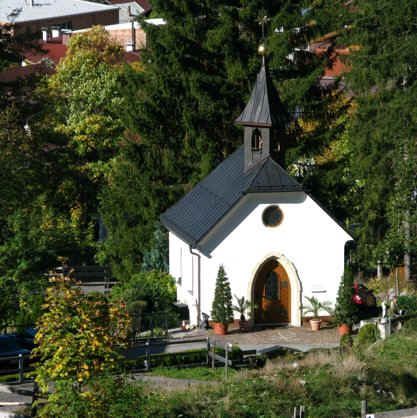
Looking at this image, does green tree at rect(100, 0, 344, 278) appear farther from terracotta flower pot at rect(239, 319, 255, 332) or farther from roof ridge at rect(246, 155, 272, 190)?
terracotta flower pot at rect(239, 319, 255, 332)

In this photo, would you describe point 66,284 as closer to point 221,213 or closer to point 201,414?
point 201,414

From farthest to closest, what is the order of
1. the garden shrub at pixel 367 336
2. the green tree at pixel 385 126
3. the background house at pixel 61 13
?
the background house at pixel 61 13
the green tree at pixel 385 126
the garden shrub at pixel 367 336

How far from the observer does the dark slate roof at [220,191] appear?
1382 inches

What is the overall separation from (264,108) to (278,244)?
4611 mm

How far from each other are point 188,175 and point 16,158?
8191mm

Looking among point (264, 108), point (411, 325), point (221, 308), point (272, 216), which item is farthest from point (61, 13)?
point (411, 325)

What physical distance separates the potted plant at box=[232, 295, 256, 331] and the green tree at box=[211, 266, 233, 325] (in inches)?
17.2

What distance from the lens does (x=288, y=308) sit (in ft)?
119

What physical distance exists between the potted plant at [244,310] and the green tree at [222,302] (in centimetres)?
44

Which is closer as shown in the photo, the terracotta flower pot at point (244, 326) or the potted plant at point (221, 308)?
the potted plant at point (221, 308)

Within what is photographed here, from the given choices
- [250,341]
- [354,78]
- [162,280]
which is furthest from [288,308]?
[354,78]

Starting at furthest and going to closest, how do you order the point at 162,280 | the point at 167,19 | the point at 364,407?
the point at 167,19 < the point at 162,280 < the point at 364,407

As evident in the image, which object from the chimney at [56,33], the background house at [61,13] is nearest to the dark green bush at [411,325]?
the chimney at [56,33]

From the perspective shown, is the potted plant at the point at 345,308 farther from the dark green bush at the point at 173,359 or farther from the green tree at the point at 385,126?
the dark green bush at the point at 173,359
